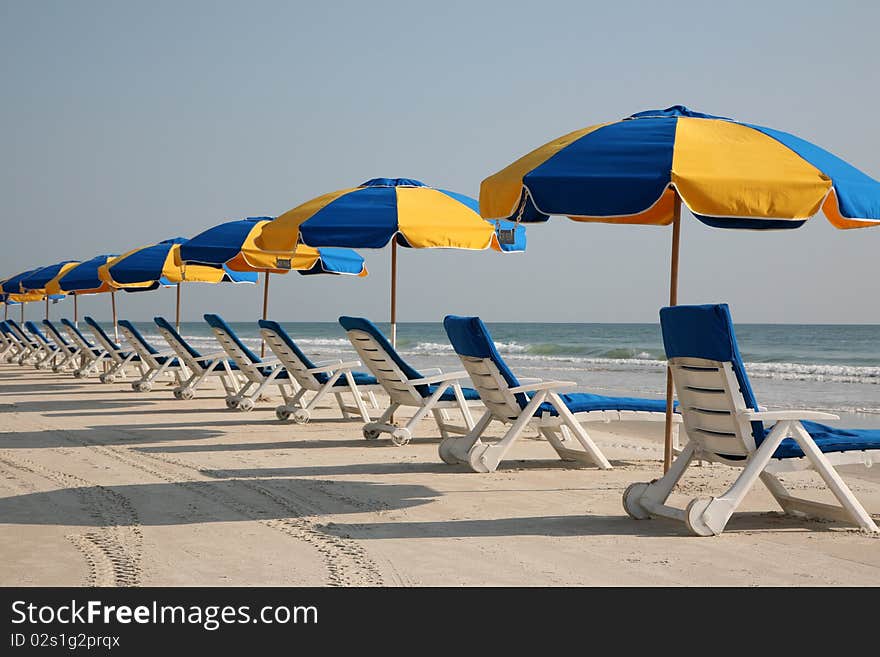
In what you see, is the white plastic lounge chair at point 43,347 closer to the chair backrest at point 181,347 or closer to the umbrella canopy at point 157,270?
the umbrella canopy at point 157,270

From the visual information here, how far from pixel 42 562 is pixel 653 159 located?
127 inches

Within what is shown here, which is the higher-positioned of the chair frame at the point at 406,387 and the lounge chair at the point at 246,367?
the chair frame at the point at 406,387

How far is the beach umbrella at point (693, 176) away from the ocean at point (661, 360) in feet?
23.4

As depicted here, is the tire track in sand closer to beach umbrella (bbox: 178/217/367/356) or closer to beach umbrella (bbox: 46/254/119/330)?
→ beach umbrella (bbox: 178/217/367/356)

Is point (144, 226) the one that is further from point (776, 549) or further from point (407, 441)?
point (776, 549)

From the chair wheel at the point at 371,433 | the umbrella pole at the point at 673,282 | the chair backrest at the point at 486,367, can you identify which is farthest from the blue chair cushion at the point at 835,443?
the chair wheel at the point at 371,433

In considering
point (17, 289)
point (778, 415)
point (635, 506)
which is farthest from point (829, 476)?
point (17, 289)

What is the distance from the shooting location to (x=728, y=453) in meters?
5.09

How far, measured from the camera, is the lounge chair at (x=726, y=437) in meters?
4.86

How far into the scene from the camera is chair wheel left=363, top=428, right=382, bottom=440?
8.61 meters

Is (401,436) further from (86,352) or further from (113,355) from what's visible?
(86,352)

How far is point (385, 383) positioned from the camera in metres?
8.41

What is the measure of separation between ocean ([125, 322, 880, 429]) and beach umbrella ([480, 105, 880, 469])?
712 cm

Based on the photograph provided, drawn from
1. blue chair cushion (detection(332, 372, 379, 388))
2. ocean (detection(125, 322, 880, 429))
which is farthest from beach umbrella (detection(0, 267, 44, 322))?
blue chair cushion (detection(332, 372, 379, 388))
